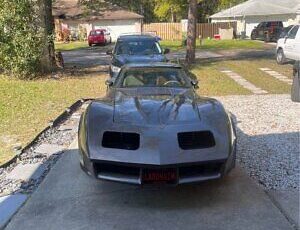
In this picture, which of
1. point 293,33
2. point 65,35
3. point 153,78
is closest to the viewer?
point 153,78

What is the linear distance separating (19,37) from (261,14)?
33.6 m

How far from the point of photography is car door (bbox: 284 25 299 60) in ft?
58.4

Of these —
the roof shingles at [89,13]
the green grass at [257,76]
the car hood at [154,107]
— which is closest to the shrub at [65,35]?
the roof shingles at [89,13]

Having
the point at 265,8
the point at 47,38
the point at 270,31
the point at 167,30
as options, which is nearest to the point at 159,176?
the point at 47,38

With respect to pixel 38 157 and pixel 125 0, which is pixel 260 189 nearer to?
pixel 38 157

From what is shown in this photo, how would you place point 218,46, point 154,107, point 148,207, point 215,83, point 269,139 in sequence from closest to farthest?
point 148,207 → point 154,107 → point 269,139 → point 215,83 → point 218,46

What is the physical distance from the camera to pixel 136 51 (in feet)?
40.9

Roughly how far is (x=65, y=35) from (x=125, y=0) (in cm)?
2513

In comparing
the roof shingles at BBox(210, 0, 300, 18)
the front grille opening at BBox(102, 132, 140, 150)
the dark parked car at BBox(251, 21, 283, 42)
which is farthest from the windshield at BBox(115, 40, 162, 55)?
the roof shingles at BBox(210, 0, 300, 18)

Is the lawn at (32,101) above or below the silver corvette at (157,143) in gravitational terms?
below

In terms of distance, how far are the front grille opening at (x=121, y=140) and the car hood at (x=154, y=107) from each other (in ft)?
0.52

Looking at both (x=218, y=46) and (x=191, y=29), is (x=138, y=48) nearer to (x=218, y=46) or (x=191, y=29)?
(x=191, y=29)

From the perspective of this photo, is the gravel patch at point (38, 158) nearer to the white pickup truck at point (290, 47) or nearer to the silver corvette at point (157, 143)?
the silver corvette at point (157, 143)

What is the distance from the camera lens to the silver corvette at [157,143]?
3.96 m
